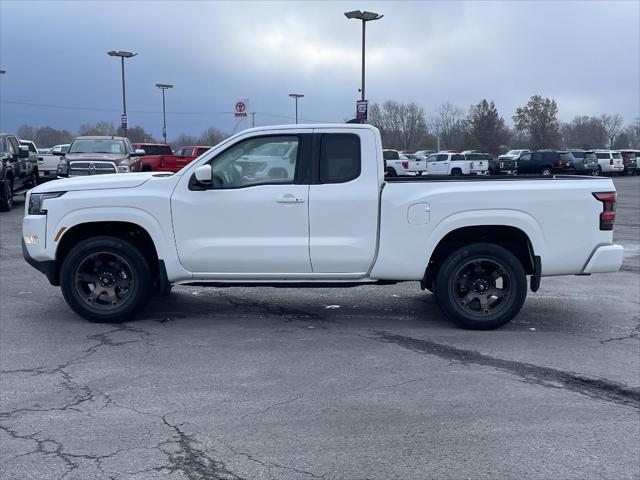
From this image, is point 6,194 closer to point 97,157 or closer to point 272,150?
point 97,157

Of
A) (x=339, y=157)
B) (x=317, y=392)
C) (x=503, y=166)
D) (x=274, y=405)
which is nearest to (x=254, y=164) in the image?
(x=339, y=157)

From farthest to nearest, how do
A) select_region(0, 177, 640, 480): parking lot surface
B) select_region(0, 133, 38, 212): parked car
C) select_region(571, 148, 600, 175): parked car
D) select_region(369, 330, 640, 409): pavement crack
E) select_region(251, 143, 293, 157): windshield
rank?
select_region(571, 148, 600, 175): parked car, select_region(0, 133, 38, 212): parked car, select_region(251, 143, 293, 157): windshield, select_region(369, 330, 640, 409): pavement crack, select_region(0, 177, 640, 480): parking lot surface

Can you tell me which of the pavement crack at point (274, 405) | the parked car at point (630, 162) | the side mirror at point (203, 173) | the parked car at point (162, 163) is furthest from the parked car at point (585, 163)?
the pavement crack at point (274, 405)

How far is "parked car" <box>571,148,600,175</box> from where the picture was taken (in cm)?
4576

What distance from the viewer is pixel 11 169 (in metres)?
20.8

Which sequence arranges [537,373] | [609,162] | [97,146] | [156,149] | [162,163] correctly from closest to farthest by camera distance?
1. [537,373]
2. [97,146]
3. [162,163]
4. [156,149]
5. [609,162]

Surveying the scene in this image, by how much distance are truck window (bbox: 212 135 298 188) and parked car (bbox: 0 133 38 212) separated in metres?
14.4

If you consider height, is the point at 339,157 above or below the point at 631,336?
above

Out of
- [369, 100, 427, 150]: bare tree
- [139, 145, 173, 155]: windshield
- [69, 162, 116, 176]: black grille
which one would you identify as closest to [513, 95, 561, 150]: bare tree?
[369, 100, 427, 150]: bare tree

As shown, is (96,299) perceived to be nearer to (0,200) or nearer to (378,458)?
(378,458)

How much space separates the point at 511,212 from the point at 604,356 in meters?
1.61

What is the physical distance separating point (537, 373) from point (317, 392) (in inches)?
73.7

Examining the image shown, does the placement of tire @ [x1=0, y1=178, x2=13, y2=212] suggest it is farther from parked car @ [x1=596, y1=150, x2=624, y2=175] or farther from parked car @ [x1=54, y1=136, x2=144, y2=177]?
parked car @ [x1=596, y1=150, x2=624, y2=175]

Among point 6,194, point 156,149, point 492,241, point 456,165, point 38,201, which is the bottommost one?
point 492,241
